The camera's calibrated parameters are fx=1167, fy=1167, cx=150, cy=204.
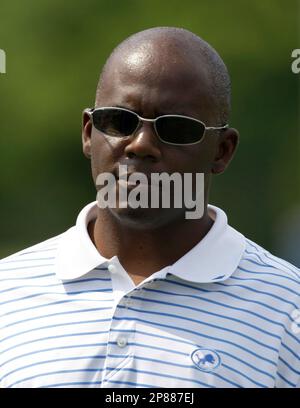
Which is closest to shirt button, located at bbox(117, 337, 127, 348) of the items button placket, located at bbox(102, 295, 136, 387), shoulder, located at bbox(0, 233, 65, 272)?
button placket, located at bbox(102, 295, 136, 387)

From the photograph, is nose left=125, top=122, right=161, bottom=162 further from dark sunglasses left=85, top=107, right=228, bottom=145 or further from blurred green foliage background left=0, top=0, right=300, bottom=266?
blurred green foliage background left=0, top=0, right=300, bottom=266

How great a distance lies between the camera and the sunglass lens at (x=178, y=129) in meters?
3.73

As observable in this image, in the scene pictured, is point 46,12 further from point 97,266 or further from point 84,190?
point 97,266

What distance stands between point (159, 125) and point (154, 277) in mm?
485

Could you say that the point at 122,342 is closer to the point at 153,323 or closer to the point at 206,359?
the point at 153,323

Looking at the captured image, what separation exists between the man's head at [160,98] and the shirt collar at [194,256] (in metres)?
0.14

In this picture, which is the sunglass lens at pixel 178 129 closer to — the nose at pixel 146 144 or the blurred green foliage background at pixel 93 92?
the nose at pixel 146 144

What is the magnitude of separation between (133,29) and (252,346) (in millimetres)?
9174

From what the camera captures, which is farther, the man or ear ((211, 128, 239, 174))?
ear ((211, 128, 239, 174))

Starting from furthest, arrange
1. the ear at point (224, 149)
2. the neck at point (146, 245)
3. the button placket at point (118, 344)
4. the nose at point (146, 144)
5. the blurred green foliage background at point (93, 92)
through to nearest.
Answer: the blurred green foliage background at point (93, 92)
the ear at point (224, 149)
the neck at point (146, 245)
the nose at point (146, 144)
the button placket at point (118, 344)

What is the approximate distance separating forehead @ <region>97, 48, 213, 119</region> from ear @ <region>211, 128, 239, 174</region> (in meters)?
0.17

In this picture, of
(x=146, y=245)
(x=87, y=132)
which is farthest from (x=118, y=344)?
Result: (x=87, y=132)

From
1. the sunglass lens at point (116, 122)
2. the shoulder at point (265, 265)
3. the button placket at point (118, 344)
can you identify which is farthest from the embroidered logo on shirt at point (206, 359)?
the sunglass lens at point (116, 122)

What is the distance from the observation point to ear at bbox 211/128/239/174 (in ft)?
13.1
